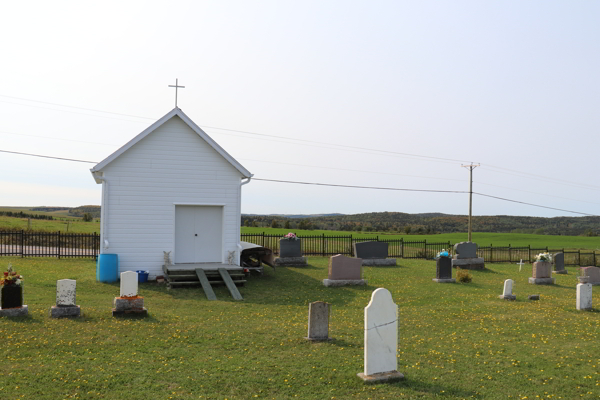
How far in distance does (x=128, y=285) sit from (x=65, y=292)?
4.42 ft

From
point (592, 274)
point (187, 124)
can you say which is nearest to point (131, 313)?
point (187, 124)

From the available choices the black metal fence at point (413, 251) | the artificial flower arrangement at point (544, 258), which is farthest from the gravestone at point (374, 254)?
the artificial flower arrangement at point (544, 258)

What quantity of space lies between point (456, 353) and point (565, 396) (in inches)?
90.2

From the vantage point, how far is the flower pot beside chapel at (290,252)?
24.3 meters

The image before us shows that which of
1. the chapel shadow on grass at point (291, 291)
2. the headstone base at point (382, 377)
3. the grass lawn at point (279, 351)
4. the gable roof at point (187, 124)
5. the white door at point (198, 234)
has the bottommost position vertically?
the chapel shadow on grass at point (291, 291)

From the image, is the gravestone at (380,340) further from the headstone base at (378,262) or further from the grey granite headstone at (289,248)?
the headstone base at (378,262)

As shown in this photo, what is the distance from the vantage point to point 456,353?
8.85 meters

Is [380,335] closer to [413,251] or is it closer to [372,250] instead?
[372,250]

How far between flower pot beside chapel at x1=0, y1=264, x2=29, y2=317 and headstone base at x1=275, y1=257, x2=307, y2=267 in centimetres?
1446

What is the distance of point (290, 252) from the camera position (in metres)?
24.7

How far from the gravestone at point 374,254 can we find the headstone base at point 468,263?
12.5 feet

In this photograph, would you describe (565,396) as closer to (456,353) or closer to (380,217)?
(456,353)

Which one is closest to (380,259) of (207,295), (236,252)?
(236,252)

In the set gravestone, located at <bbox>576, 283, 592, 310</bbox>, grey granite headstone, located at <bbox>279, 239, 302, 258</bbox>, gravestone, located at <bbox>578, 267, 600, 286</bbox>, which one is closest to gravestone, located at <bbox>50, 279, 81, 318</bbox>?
gravestone, located at <bbox>576, 283, 592, 310</bbox>
